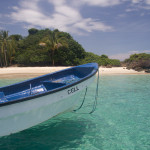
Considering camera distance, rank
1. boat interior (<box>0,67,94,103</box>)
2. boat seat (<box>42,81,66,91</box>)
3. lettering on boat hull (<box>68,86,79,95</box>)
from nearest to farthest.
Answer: lettering on boat hull (<box>68,86,79,95</box>)
boat interior (<box>0,67,94,103</box>)
boat seat (<box>42,81,66,91</box>)

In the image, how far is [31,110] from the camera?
4.01 meters

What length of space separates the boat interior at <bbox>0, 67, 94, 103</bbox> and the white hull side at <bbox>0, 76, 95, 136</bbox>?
37 centimetres

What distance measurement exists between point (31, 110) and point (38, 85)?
1.94 m

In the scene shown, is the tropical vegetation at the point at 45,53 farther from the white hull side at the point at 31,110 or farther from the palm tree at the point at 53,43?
the white hull side at the point at 31,110

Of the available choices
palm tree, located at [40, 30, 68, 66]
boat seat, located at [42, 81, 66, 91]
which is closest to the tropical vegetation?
palm tree, located at [40, 30, 68, 66]

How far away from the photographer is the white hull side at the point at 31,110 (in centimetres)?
372

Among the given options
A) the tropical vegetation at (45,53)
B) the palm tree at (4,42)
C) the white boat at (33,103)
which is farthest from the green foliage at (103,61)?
the white boat at (33,103)

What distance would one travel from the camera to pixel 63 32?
37.8m

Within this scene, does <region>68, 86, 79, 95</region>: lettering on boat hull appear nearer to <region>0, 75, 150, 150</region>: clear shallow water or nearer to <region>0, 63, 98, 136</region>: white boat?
<region>0, 63, 98, 136</region>: white boat

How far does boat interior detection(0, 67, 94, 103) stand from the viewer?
508 cm

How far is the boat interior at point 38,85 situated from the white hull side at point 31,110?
368mm

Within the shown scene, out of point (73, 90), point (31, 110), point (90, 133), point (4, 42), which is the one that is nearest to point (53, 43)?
point (4, 42)

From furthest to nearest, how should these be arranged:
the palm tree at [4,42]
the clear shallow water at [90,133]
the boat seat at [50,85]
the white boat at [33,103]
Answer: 1. the palm tree at [4,42]
2. the boat seat at [50,85]
3. the clear shallow water at [90,133]
4. the white boat at [33,103]

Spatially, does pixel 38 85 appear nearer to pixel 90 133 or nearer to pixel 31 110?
pixel 31 110
